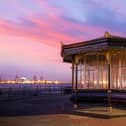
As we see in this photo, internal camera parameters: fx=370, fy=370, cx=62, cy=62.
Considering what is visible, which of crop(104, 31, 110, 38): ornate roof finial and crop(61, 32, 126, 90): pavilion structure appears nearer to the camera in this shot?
crop(104, 31, 110, 38): ornate roof finial

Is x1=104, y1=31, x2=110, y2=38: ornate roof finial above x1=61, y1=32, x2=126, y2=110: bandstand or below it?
above

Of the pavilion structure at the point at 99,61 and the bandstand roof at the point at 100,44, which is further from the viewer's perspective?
the pavilion structure at the point at 99,61

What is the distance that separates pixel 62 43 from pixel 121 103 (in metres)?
5.89

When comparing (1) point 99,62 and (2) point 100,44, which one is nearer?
(2) point 100,44

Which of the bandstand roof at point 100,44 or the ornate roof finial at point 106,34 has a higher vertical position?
the ornate roof finial at point 106,34

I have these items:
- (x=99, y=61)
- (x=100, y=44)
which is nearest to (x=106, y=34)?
(x=100, y=44)

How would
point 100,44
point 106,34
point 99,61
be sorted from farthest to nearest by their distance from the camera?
point 99,61, point 100,44, point 106,34

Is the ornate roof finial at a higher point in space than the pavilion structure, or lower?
higher

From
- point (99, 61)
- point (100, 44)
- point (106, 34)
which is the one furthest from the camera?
point (99, 61)

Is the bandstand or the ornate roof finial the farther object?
the bandstand

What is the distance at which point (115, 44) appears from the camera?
71.0ft

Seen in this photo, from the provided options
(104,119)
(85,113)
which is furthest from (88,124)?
(85,113)

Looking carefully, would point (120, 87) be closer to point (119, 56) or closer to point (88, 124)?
point (119, 56)

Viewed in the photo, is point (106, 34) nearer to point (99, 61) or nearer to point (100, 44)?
point (100, 44)
